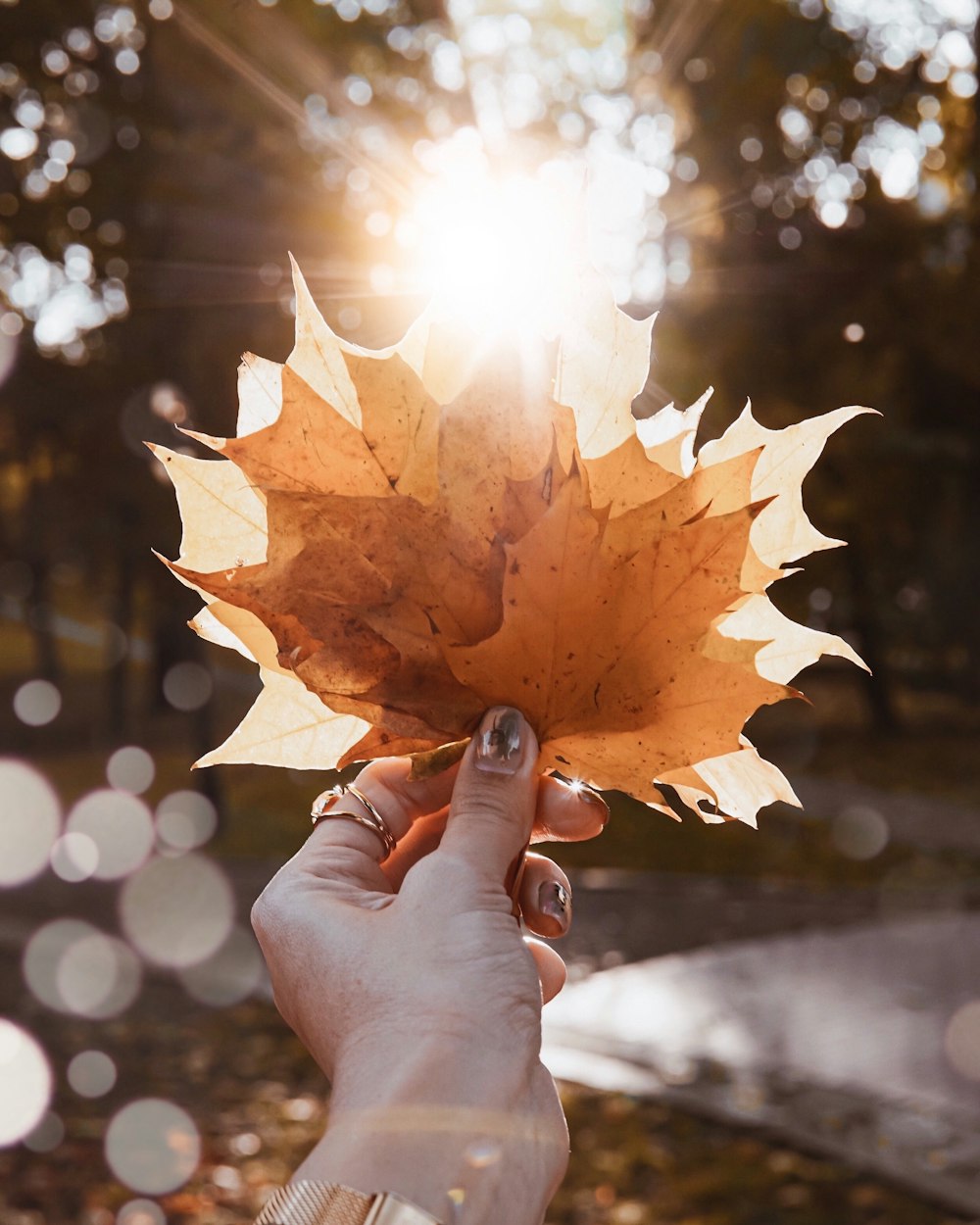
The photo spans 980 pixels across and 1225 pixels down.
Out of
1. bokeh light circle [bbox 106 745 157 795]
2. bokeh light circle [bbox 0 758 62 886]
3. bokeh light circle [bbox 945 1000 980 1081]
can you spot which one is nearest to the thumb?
bokeh light circle [bbox 945 1000 980 1081]

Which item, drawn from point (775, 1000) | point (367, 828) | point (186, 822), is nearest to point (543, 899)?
point (367, 828)

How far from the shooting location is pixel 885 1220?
4.74 m

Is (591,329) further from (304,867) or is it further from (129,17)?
(129,17)

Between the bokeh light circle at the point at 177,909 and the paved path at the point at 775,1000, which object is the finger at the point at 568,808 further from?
the bokeh light circle at the point at 177,909

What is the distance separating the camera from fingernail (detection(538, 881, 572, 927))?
176 cm

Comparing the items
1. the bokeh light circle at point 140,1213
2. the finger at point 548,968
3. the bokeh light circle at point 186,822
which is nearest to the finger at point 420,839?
the finger at point 548,968

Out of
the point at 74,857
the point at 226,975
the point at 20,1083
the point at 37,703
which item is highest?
the point at 20,1083

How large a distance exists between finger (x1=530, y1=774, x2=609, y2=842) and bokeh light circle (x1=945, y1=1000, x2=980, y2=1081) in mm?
5533

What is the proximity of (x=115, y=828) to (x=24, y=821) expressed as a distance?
1982 millimetres

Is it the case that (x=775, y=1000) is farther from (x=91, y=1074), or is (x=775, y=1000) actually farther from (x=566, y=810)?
(x=566, y=810)

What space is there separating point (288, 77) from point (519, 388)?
27.1ft

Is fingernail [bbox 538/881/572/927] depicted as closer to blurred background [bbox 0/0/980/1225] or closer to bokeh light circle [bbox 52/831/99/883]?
blurred background [bbox 0/0/980/1225]

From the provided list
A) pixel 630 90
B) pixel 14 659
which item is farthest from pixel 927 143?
pixel 14 659

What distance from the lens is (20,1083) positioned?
20.8 feet
